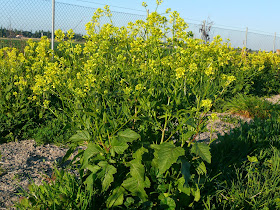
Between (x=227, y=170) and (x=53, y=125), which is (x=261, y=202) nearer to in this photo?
(x=227, y=170)

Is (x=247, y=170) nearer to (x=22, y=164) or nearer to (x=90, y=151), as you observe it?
(x=90, y=151)

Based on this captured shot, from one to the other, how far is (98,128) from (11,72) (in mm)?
2724

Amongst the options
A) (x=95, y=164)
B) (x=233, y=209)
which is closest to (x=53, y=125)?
(x=95, y=164)

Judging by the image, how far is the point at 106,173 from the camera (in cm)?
200

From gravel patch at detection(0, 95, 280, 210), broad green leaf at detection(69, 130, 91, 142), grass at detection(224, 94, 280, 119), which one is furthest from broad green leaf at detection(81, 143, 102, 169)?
grass at detection(224, 94, 280, 119)

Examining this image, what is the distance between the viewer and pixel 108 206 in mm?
2076

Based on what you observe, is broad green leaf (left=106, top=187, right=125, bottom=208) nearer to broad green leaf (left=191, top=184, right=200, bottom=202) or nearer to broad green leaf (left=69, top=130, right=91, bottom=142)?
broad green leaf (left=69, top=130, right=91, bottom=142)

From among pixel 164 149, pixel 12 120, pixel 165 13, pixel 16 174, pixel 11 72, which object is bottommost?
pixel 16 174

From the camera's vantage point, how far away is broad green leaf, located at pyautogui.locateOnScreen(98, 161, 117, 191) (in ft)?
6.51

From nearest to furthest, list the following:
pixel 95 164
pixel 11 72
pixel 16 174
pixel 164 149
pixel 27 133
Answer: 1. pixel 164 149
2. pixel 95 164
3. pixel 16 174
4. pixel 27 133
5. pixel 11 72

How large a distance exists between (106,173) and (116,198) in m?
0.22

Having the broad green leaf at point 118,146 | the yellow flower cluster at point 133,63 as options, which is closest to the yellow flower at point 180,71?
the yellow flower cluster at point 133,63

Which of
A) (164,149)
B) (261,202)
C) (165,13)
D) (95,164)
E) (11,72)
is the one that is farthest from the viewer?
(11,72)

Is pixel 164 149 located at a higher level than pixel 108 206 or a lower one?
higher
